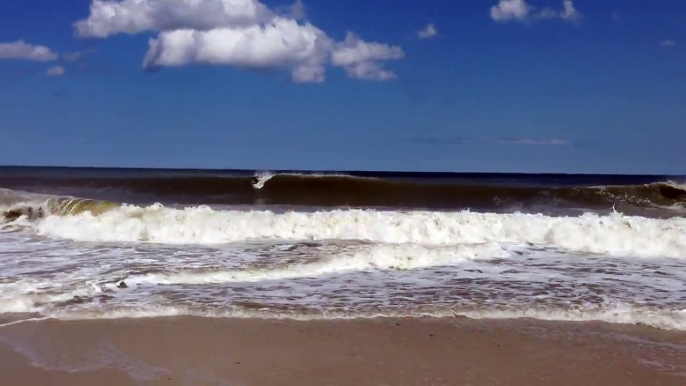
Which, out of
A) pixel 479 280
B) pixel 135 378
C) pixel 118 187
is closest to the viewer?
pixel 135 378

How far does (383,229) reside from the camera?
1168 centimetres

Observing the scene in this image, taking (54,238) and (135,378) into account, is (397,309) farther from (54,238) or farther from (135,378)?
(54,238)

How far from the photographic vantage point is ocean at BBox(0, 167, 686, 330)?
601 cm

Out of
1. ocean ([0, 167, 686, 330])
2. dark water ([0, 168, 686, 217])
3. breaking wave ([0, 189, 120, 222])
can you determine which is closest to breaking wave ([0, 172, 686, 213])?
dark water ([0, 168, 686, 217])

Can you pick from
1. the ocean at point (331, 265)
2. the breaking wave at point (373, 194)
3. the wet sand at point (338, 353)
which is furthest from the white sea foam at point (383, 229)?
the breaking wave at point (373, 194)

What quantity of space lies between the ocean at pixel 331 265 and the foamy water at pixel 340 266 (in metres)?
0.02

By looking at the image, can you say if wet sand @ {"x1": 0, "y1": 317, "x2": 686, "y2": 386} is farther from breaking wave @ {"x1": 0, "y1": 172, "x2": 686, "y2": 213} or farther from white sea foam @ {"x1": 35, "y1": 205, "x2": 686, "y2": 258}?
breaking wave @ {"x1": 0, "y1": 172, "x2": 686, "y2": 213}

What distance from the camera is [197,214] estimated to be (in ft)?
41.2

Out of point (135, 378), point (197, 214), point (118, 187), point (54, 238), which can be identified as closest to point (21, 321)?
point (135, 378)

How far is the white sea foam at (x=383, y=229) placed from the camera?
10.7 metres

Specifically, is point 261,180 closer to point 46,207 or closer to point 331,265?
point 46,207

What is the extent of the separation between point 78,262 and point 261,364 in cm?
490

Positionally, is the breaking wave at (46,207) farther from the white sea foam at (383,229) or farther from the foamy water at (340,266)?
the white sea foam at (383,229)

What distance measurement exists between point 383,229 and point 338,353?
6989 millimetres
